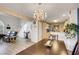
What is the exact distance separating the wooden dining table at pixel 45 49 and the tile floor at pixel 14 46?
8 cm

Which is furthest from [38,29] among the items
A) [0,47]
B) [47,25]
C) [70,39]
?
[0,47]

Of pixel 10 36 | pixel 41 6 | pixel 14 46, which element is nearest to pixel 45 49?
pixel 14 46

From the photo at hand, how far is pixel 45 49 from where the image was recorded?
7.85ft

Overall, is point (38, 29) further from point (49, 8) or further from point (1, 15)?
point (1, 15)

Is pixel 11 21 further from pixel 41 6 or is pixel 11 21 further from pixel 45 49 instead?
pixel 45 49

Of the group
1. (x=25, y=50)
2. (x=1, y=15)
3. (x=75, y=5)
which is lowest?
(x=25, y=50)

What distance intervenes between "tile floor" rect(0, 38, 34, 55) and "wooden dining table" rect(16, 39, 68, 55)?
8cm

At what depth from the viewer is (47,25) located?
2416 millimetres

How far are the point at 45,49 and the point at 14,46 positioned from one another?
24.6 inches

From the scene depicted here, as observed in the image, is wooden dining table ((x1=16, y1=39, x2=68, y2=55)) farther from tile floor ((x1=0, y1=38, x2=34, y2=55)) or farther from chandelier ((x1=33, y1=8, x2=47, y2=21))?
chandelier ((x1=33, y1=8, x2=47, y2=21))

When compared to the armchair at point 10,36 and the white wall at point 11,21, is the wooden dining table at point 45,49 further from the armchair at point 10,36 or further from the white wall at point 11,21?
the white wall at point 11,21

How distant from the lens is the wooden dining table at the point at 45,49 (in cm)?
239

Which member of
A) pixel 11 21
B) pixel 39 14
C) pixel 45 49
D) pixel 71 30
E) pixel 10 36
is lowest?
pixel 45 49

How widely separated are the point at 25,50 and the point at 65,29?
915mm
